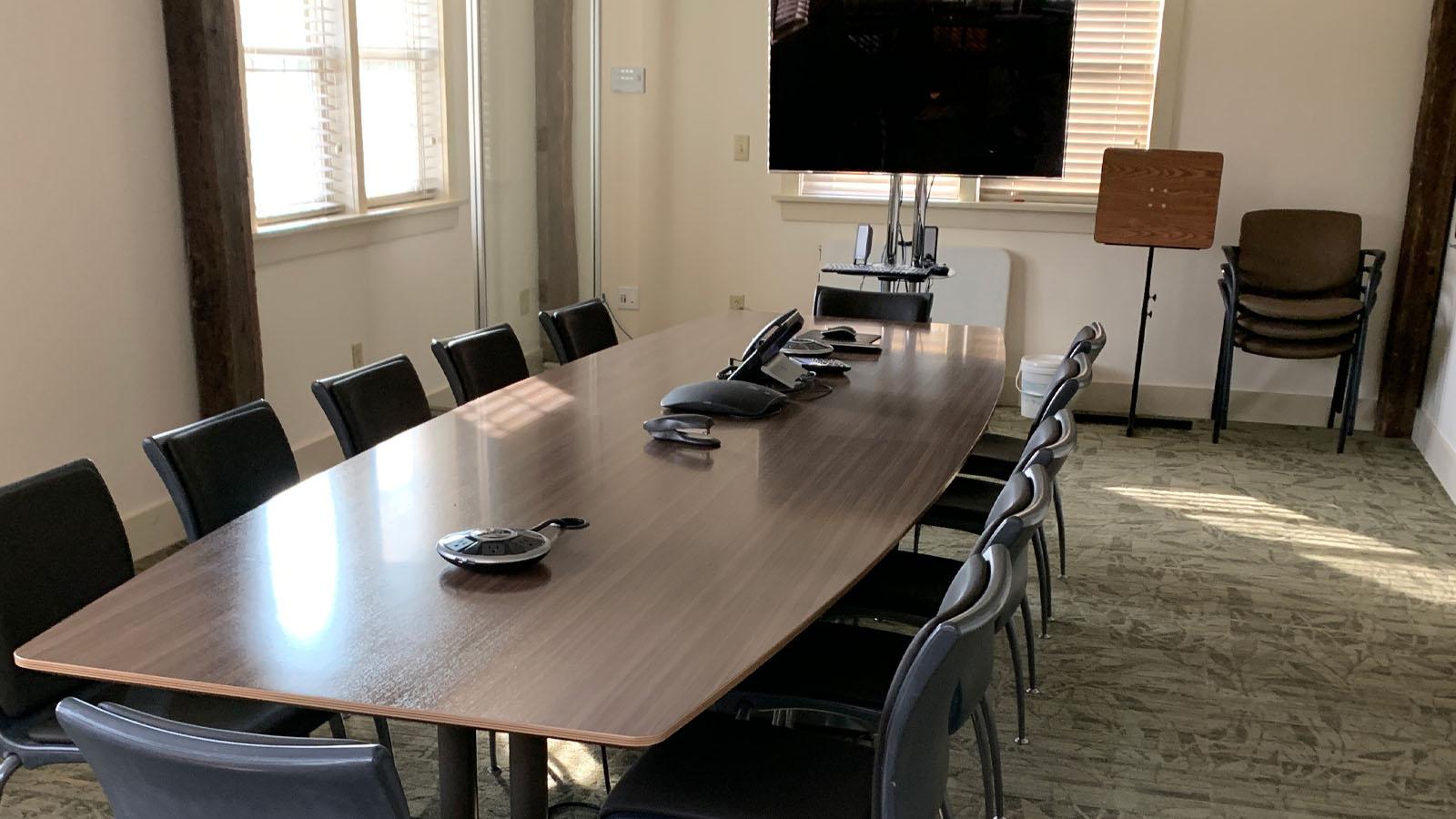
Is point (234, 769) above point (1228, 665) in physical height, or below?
above

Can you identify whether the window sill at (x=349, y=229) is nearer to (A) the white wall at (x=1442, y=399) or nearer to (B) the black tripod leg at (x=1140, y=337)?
(B) the black tripod leg at (x=1140, y=337)

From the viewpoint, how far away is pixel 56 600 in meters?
2.15

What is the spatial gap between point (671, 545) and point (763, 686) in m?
0.33

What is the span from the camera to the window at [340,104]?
4.51m

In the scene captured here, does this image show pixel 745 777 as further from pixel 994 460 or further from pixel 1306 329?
pixel 1306 329

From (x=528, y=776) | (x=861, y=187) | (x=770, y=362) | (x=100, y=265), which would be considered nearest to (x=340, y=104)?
(x=100, y=265)

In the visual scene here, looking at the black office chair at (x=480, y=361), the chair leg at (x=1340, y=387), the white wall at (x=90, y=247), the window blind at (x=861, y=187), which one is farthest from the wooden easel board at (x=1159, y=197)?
the white wall at (x=90, y=247)

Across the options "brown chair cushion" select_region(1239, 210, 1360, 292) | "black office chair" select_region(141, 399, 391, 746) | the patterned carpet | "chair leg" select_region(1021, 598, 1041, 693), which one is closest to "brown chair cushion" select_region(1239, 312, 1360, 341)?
"brown chair cushion" select_region(1239, 210, 1360, 292)

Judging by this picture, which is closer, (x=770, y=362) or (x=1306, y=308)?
(x=770, y=362)

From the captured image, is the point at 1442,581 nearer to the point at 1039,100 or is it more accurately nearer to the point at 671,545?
the point at 1039,100

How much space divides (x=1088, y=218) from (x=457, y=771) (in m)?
4.96

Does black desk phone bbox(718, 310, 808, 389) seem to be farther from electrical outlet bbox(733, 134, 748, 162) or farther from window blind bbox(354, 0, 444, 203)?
electrical outlet bbox(733, 134, 748, 162)

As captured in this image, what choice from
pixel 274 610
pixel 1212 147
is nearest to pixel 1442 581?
pixel 1212 147

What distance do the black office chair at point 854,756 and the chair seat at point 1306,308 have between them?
405cm
